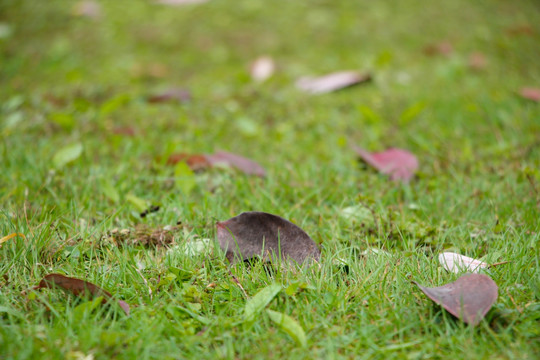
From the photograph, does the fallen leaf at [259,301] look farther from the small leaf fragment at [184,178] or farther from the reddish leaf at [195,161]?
the reddish leaf at [195,161]

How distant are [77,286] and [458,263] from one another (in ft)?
3.55

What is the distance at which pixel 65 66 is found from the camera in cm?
350

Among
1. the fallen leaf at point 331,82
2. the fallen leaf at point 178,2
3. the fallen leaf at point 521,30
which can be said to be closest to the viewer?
the fallen leaf at point 331,82

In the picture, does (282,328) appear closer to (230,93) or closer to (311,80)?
(230,93)

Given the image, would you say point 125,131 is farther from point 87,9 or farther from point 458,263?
point 87,9

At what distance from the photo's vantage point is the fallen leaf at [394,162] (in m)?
2.01

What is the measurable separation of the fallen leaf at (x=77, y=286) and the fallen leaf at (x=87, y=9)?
3.47 m

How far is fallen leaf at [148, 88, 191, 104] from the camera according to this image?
2955 mm

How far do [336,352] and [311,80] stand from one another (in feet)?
8.19

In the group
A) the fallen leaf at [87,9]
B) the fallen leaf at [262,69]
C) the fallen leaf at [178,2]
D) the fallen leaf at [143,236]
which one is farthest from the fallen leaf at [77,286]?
the fallen leaf at [178,2]

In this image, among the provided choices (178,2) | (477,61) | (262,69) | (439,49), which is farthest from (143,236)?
(178,2)

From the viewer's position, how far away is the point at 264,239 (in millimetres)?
1431

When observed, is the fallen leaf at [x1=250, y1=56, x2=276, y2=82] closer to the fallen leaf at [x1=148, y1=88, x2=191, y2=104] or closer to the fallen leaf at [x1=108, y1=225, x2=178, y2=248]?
the fallen leaf at [x1=148, y1=88, x2=191, y2=104]

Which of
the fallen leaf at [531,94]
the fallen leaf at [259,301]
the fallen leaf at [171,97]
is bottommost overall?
the fallen leaf at [531,94]
